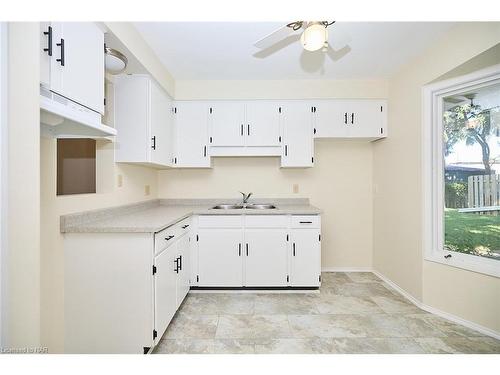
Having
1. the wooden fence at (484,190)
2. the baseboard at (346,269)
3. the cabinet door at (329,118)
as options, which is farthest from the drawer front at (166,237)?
the wooden fence at (484,190)

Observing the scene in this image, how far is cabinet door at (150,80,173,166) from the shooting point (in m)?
2.38

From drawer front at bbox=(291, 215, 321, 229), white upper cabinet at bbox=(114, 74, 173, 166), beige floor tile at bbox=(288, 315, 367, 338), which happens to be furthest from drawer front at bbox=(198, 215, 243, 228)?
beige floor tile at bbox=(288, 315, 367, 338)

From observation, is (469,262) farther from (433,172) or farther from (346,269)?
(346,269)

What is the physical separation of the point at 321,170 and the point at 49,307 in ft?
9.74

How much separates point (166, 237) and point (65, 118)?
1.09 meters

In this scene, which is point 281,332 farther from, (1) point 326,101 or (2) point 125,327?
(1) point 326,101

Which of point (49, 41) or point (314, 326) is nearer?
point (49, 41)

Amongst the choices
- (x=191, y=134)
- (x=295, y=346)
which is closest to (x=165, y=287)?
(x=295, y=346)

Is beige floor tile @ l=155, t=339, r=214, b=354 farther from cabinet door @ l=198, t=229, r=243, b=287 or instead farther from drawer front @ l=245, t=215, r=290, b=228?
drawer front @ l=245, t=215, r=290, b=228

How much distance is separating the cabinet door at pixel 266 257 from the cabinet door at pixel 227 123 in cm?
109

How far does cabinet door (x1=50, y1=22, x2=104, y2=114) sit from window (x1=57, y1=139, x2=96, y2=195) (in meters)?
1.13

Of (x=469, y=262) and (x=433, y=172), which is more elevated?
(x=433, y=172)

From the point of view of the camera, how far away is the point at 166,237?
1.88 m
